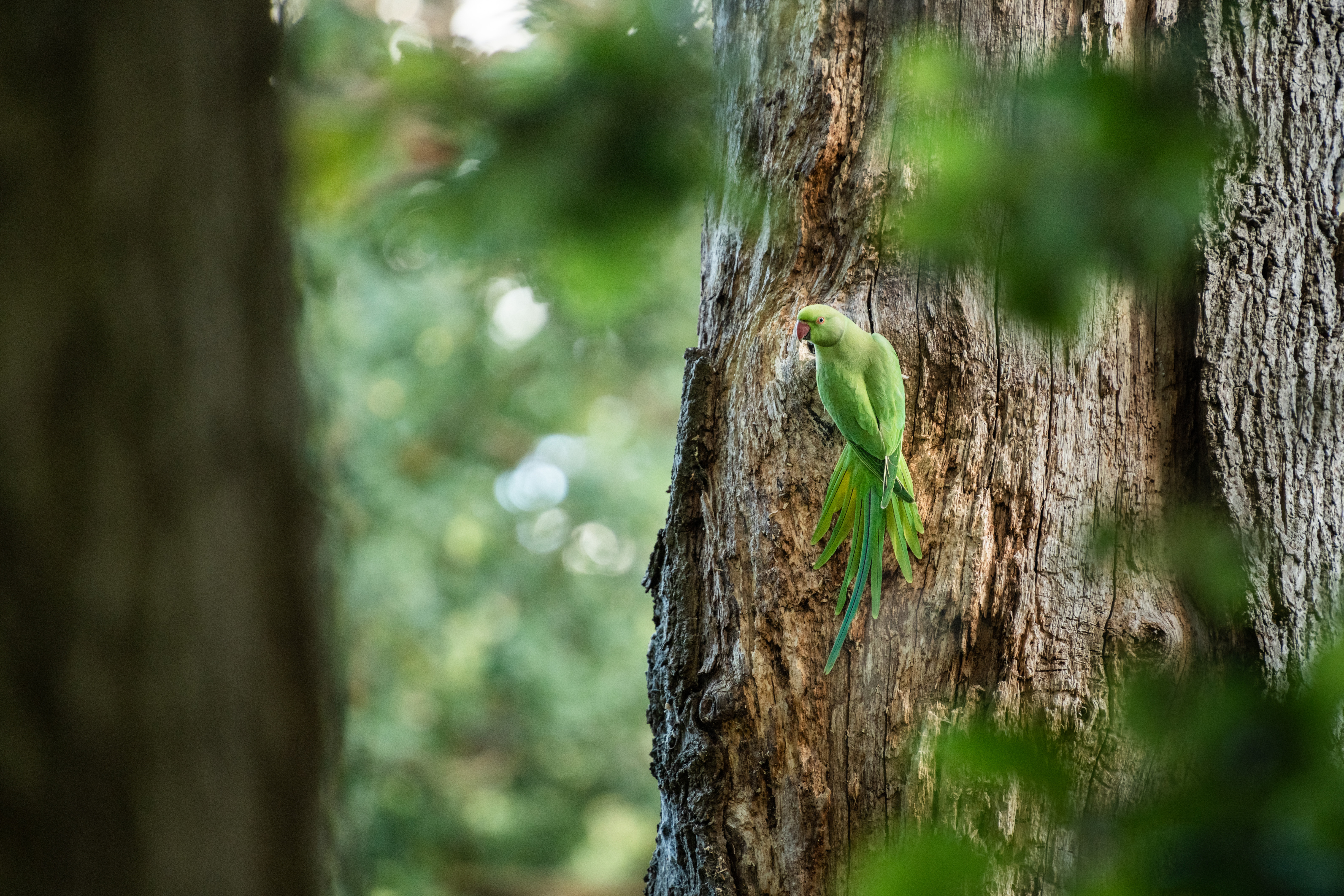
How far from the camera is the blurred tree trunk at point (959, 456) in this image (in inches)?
50.0

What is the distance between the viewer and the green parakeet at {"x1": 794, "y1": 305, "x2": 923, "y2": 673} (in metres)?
1.21

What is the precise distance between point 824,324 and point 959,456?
0.30m

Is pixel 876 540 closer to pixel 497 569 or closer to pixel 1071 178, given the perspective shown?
pixel 1071 178

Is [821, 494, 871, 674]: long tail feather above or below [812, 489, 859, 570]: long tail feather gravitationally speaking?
below

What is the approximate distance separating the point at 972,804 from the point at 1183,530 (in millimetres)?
614

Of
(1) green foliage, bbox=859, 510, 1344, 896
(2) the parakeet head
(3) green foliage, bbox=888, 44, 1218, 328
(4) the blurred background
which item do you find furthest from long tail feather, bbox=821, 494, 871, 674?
(4) the blurred background

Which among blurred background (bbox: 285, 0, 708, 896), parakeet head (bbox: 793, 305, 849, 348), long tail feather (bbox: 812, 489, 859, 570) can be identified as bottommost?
long tail feather (bbox: 812, 489, 859, 570)

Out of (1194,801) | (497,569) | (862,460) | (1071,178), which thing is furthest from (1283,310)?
(497,569)

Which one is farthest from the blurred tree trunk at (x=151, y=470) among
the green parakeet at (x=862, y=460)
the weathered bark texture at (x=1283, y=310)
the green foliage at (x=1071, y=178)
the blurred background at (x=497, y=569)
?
the blurred background at (x=497, y=569)

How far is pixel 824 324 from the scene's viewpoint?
124cm

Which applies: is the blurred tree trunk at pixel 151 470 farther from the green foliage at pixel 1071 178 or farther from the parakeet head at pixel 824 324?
the parakeet head at pixel 824 324

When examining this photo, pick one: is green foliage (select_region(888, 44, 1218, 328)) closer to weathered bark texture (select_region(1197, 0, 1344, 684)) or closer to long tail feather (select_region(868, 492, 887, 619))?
long tail feather (select_region(868, 492, 887, 619))

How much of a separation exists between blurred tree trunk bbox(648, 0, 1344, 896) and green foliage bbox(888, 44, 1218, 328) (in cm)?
59

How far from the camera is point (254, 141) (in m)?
0.46
